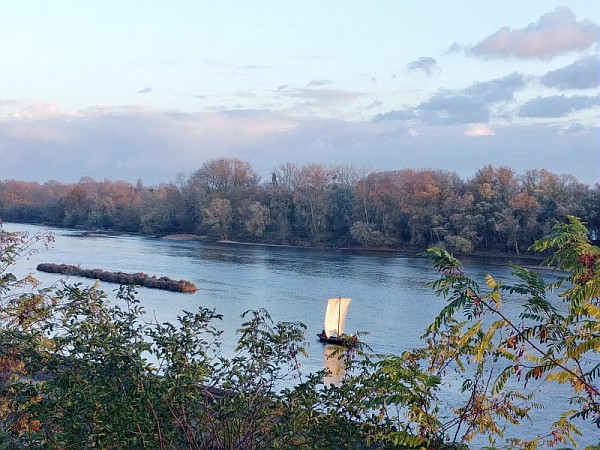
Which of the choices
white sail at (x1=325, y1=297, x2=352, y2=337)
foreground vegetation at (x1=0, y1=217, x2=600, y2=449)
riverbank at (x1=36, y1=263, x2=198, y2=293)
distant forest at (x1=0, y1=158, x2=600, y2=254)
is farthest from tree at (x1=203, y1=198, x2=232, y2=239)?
foreground vegetation at (x1=0, y1=217, x2=600, y2=449)

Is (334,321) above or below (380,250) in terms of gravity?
below

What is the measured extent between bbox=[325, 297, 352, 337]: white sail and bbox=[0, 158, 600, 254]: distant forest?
21803mm

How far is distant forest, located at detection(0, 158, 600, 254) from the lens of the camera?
54.4 metres

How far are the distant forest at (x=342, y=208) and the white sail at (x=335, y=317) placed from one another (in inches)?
858

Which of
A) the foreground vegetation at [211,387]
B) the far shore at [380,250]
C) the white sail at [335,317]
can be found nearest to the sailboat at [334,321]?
the white sail at [335,317]

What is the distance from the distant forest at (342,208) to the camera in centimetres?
5444

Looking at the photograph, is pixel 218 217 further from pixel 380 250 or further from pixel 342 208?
pixel 380 250

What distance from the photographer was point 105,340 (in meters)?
5.62

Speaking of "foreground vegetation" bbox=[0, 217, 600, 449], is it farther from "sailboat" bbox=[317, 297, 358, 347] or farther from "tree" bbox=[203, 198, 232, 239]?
"tree" bbox=[203, 198, 232, 239]

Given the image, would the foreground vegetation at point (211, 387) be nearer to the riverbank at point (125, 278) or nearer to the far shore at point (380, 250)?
the riverbank at point (125, 278)

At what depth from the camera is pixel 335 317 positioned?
2558 cm

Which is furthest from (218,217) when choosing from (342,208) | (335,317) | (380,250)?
(335,317)

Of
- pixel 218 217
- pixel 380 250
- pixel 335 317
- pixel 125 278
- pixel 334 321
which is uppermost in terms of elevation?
pixel 218 217

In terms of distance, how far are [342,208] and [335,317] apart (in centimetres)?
4111
